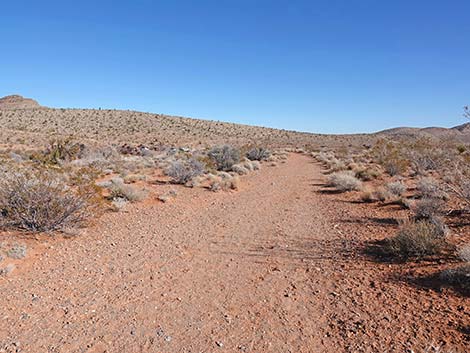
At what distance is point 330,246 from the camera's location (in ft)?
24.7

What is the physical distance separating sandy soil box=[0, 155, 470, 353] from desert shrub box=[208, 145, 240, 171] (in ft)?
39.5

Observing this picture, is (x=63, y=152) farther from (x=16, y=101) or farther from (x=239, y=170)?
(x=16, y=101)

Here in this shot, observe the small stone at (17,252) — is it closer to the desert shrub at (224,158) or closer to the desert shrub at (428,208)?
the desert shrub at (428,208)

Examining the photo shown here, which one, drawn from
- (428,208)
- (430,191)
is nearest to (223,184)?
(430,191)

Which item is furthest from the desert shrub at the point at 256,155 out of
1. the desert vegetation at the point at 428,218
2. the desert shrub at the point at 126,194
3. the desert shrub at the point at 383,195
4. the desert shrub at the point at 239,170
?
the desert shrub at the point at 126,194

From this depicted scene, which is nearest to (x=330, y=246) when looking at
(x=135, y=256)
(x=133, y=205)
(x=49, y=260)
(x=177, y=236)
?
(x=177, y=236)

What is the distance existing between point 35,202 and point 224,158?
564 inches

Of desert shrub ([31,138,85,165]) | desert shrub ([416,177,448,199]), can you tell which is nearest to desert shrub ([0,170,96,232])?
desert shrub ([416,177,448,199])

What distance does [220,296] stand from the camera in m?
5.29

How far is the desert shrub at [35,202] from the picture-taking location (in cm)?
763

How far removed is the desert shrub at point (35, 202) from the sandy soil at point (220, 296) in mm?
741

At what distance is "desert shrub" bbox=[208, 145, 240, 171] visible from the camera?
20.9 metres

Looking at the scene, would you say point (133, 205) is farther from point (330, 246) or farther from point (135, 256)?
point (330, 246)

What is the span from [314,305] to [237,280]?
56.6 inches
